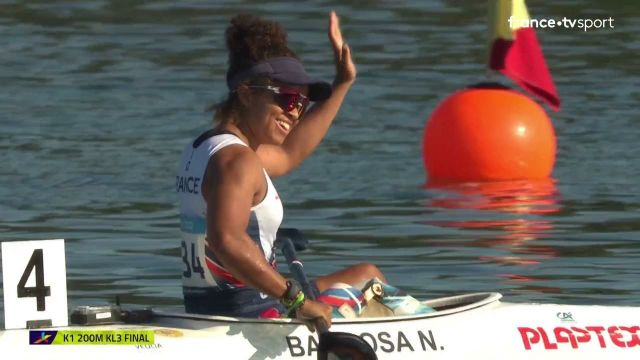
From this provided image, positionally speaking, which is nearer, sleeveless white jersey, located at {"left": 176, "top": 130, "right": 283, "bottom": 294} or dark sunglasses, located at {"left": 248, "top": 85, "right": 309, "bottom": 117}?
sleeveless white jersey, located at {"left": 176, "top": 130, "right": 283, "bottom": 294}

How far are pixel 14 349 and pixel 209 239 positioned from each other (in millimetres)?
856

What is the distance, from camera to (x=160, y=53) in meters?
23.1

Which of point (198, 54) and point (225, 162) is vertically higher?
point (198, 54)

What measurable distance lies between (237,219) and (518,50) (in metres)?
8.26

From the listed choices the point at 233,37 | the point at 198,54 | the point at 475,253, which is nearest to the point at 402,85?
the point at 198,54

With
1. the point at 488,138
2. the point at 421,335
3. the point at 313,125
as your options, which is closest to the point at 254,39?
the point at 313,125

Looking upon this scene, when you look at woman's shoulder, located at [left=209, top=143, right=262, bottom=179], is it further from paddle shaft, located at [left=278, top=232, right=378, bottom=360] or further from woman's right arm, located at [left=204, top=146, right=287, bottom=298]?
paddle shaft, located at [left=278, top=232, right=378, bottom=360]

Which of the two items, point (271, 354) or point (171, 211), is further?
point (171, 211)

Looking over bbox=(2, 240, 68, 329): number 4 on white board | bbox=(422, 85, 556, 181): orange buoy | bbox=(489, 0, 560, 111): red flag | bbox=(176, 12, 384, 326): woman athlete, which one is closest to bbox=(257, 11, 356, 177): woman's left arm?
bbox=(176, 12, 384, 326): woman athlete

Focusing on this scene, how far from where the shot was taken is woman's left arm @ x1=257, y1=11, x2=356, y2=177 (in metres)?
9.28

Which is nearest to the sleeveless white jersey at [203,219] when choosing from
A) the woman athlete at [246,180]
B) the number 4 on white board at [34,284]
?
the woman athlete at [246,180]

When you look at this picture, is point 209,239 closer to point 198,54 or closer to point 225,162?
point 225,162

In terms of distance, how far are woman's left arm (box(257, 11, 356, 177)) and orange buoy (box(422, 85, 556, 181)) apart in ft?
19.8

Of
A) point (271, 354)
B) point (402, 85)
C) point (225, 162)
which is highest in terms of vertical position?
point (402, 85)
